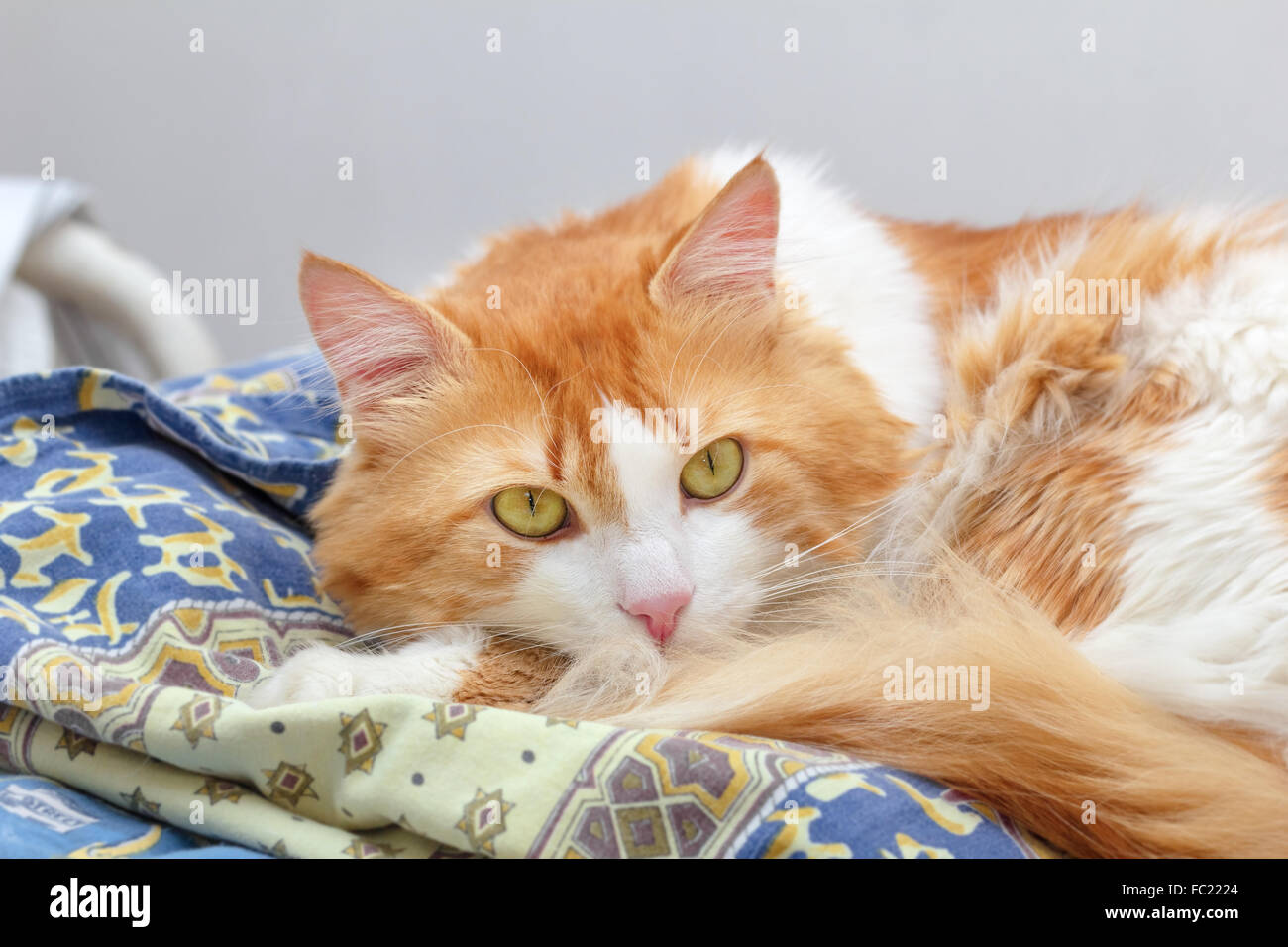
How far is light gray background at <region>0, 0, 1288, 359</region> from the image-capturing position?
2539mm

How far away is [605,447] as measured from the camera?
1.13 metres

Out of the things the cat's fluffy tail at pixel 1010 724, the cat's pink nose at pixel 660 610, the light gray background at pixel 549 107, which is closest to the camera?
the cat's fluffy tail at pixel 1010 724

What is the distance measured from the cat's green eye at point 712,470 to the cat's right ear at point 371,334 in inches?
11.7

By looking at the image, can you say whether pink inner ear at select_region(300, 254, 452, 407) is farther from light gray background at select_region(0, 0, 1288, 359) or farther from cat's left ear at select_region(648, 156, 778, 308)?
light gray background at select_region(0, 0, 1288, 359)

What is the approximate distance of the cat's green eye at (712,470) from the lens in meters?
1.17

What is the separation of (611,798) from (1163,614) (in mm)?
579

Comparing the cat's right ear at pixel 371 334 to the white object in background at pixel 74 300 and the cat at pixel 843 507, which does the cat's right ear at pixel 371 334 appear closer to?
the cat at pixel 843 507

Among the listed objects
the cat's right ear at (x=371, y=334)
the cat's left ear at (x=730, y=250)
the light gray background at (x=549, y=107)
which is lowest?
the cat's right ear at (x=371, y=334)

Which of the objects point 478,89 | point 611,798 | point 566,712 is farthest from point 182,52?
point 611,798

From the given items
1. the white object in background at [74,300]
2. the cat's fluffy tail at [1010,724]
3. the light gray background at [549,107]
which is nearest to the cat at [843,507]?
the cat's fluffy tail at [1010,724]

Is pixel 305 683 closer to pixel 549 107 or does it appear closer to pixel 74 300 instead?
pixel 74 300

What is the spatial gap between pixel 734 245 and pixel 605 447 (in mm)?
306

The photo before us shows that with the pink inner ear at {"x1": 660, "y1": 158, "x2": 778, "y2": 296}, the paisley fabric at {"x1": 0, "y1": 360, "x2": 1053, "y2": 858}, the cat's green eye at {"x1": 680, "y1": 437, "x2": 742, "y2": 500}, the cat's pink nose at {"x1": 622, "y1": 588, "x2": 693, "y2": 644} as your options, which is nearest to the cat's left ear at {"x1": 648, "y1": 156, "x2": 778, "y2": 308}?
the pink inner ear at {"x1": 660, "y1": 158, "x2": 778, "y2": 296}
